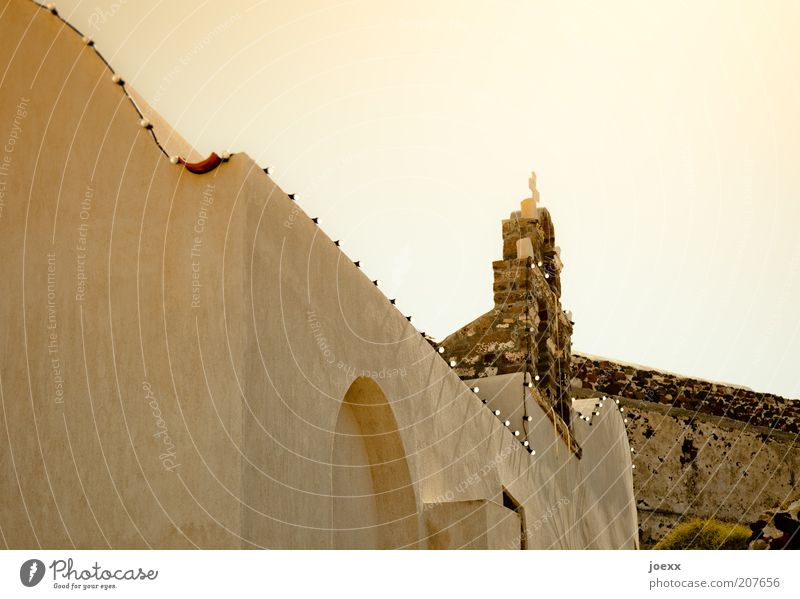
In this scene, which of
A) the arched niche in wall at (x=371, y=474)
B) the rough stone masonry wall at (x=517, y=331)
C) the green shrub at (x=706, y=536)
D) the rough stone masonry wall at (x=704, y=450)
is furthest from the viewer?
the rough stone masonry wall at (x=704, y=450)

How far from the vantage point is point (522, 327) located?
393 inches

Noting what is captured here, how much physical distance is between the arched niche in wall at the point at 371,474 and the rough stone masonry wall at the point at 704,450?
851cm

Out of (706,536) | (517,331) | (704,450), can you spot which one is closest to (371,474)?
(517,331)

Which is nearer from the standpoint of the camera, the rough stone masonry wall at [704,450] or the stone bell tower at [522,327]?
the stone bell tower at [522,327]

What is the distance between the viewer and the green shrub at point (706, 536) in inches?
504

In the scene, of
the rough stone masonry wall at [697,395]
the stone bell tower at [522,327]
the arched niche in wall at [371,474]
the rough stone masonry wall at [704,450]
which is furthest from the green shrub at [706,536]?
the arched niche in wall at [371,474]

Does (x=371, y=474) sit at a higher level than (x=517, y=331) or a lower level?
lower

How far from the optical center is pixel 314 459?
4.93 meters

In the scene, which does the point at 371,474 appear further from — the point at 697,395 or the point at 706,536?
the point at 697,395

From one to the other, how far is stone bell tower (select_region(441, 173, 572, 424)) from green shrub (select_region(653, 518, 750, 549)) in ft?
11.1

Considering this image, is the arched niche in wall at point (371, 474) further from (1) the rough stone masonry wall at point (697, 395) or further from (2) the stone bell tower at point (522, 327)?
(1) the rough stone masonry wall at point (697, 395)

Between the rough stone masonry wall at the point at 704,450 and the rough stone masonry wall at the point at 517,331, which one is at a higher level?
the rough stone masonry wall at the point at 517,331

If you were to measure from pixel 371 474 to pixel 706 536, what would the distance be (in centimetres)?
830
